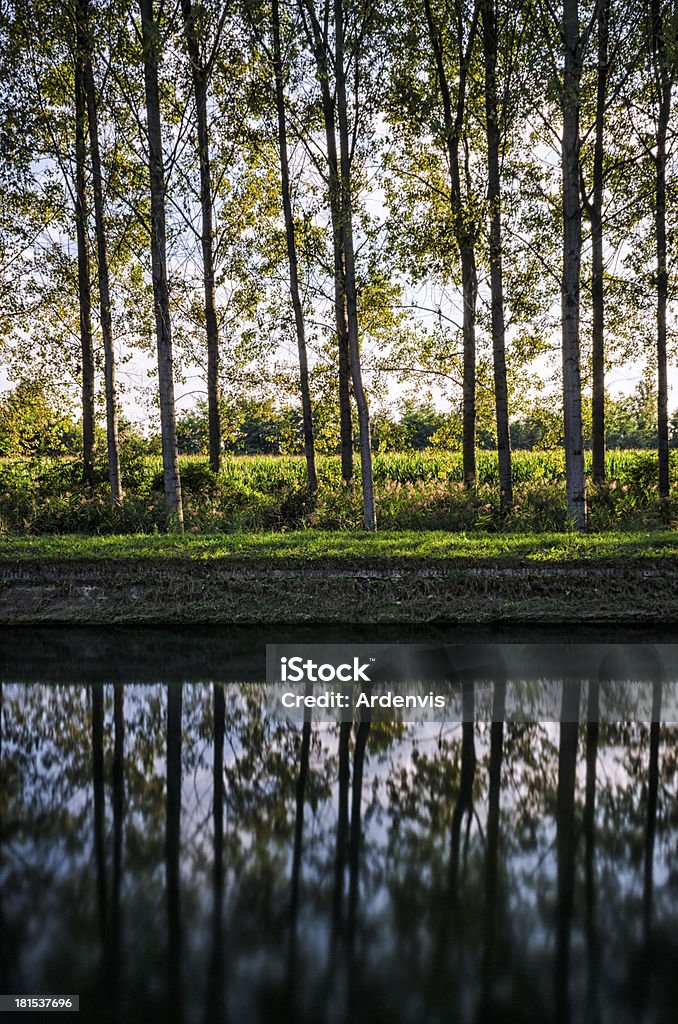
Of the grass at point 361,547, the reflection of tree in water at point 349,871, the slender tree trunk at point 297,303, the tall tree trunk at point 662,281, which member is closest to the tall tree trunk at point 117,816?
the reflection of tree in water at point 349,871

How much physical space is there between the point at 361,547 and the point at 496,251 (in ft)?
22.4

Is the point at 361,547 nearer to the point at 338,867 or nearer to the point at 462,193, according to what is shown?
the point at 338,867

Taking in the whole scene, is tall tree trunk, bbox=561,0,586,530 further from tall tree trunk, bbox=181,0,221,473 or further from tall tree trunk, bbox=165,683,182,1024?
tall tree trunk, bbox=181,0,221,473

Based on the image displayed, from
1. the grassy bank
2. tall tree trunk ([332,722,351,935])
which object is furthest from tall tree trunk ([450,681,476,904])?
the grassy bank

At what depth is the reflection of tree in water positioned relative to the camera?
2135 mm

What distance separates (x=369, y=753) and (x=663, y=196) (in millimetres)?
13969

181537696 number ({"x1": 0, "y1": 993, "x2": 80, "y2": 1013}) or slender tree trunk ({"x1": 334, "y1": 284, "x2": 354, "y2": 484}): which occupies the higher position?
slender tree trunk ({"x1": 334, "y1": 284, "x2": 354, "y2": 484})

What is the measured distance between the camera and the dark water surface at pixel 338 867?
213 centimetres

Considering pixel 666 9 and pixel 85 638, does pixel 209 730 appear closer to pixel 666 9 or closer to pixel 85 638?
pixel 85 638

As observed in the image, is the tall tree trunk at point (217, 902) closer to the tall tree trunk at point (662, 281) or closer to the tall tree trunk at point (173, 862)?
the tall tree trunk at point (173, 862)

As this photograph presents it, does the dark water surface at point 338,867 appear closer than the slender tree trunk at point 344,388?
Yes

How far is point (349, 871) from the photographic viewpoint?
267 cm

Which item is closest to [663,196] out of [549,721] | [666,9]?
[666,9]

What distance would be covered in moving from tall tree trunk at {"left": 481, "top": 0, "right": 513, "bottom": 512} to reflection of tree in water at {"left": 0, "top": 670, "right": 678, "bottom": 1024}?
988 cm
